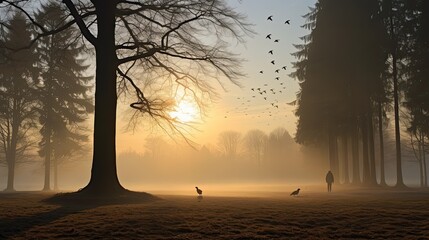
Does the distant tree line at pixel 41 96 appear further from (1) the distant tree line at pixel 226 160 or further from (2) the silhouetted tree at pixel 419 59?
(1) the distant tree line at pixel 226 160

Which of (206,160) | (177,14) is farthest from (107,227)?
(206,160)

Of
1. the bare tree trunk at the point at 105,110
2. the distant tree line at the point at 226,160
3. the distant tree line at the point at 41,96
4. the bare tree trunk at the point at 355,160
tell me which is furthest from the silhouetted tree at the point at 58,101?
the distant tree line at the point at 226,160

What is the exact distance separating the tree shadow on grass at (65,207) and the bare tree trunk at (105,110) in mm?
686

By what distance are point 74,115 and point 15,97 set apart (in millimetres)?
5256

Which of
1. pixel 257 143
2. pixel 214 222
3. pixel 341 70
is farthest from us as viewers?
pixel 257 143

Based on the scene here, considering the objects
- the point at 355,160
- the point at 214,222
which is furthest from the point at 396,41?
the point at 214,222

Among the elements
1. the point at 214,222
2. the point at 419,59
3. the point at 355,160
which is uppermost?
the point at 419,59

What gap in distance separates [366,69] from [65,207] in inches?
1000

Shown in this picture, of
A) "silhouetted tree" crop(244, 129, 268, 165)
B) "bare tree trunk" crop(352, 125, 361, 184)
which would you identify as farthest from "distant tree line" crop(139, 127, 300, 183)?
"bare tree trunk" crop(352, 125, 361, 184)

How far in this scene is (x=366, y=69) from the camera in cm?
3212

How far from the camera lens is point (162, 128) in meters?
19.4

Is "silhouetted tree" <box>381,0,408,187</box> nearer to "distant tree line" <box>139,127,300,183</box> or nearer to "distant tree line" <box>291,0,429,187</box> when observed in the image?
"distant tree line" <box>291,0,429,187</box>

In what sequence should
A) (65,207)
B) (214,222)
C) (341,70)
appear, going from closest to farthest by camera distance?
(214,222) < (65,207) < (341,70)

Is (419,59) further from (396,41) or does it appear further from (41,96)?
(41,96)
